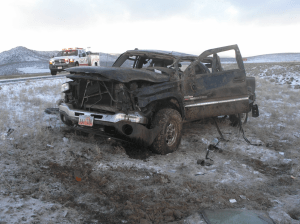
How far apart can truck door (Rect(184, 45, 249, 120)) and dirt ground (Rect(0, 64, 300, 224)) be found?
70 centimetres

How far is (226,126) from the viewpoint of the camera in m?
6.67

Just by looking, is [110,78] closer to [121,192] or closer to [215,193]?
[121,192]

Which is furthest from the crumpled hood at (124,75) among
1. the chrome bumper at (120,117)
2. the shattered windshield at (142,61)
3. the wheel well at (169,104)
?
the shattered windshield at (142,61)

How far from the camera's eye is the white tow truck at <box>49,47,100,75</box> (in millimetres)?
14805

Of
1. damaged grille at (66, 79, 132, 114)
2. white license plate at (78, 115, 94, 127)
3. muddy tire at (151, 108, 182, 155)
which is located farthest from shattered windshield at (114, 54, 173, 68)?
white license plate at (78, 115, 94, 127)

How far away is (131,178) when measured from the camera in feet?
11.6

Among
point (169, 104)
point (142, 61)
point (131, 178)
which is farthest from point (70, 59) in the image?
point (131, 178)

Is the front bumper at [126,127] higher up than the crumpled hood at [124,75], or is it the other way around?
the crumpled hood at [124,75]

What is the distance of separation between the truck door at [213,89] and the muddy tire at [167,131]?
0.49m

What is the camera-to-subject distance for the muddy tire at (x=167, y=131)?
420cm

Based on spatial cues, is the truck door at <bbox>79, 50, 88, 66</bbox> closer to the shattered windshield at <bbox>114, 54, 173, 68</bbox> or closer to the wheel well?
the shattered windshield at <bbox>114, 54, 173, 68</bbox>

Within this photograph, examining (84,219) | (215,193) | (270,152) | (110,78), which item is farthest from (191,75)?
(84,219)

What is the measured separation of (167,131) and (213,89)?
5.05ft

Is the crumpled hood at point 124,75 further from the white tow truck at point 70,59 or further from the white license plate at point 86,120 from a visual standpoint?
the white tow truck at point 70,59
